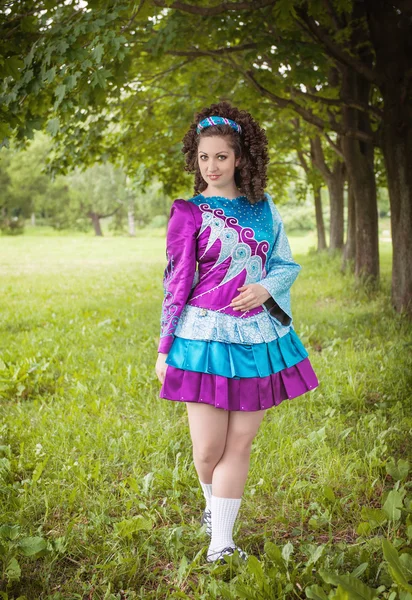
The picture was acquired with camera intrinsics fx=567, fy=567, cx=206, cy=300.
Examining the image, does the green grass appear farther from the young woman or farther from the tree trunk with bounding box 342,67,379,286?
the tree trunk with bounding box 342,67,379,286

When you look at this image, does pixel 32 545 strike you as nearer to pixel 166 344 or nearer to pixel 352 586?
pixel 166 344

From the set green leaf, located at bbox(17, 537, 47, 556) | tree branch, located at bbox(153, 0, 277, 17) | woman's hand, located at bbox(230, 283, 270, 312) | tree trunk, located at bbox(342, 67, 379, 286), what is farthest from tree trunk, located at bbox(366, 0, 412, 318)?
green leaf, located at bbox(17, 537, 47, 556)

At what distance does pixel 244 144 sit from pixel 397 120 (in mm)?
5060

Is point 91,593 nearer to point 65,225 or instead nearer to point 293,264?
point 293,264

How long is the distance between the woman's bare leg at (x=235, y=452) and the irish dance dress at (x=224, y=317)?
0.11 meters

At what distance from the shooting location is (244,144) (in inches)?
108

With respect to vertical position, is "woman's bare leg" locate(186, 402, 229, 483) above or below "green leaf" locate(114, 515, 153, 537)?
above

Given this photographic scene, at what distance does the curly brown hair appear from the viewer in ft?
8.73

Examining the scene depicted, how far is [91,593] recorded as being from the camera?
247cm

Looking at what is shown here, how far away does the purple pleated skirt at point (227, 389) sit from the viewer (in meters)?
2.47

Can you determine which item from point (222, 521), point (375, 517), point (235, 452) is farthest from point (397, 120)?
point (222, 521)

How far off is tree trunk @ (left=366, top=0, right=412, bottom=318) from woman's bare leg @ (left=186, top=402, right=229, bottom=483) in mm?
4957

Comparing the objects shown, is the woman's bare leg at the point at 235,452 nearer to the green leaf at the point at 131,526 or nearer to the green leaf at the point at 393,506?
the green leaf at the point at 131,526

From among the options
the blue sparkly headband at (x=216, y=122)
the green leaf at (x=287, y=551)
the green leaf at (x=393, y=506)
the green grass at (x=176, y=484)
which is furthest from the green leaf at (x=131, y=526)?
the blue sparkly headband at (x=216, y=122)
